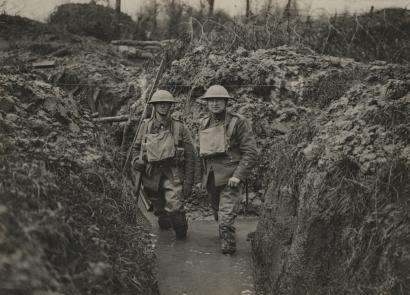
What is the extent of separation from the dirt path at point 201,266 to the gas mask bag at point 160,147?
1.25 meters

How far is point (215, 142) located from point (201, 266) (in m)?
1.67

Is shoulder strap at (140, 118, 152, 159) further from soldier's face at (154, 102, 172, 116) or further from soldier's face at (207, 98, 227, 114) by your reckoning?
soldier's face at (207, 98, 227, 114)

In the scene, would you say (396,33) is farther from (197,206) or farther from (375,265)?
(375,265)

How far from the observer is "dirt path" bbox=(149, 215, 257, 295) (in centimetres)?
586

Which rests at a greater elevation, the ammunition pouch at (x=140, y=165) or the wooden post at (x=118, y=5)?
the wooden post at (x=118, y=5)

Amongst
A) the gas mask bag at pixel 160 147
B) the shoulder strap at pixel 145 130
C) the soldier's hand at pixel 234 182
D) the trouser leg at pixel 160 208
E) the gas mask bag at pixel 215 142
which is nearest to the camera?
the soldier's hand at pixel 234 182

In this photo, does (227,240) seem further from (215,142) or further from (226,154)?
(215,142)

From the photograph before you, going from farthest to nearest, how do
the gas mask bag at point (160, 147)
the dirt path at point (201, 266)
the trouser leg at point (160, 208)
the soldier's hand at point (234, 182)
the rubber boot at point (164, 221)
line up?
the rubber boot at point (164, 221) → the trouser leg at point (160, 208) → the gas mask bag at point (160, 147) → the soldier's hand at point (234, 182) → the dirt path at point (201, 266)

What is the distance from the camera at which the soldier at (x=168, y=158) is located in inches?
288

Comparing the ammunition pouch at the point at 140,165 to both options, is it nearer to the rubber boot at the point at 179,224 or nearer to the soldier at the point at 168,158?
the soldier at the point at 168,158

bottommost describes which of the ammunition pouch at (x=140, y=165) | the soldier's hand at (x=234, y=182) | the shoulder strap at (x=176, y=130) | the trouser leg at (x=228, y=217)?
the trouser leg at (x=228, y=217)

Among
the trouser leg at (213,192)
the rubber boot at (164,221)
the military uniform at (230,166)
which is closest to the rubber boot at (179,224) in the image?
the rubber boot at (164,221)

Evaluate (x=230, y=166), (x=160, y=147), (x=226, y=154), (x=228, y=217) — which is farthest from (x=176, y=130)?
(x=228, y=217)

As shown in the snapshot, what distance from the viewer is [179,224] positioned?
754cm
